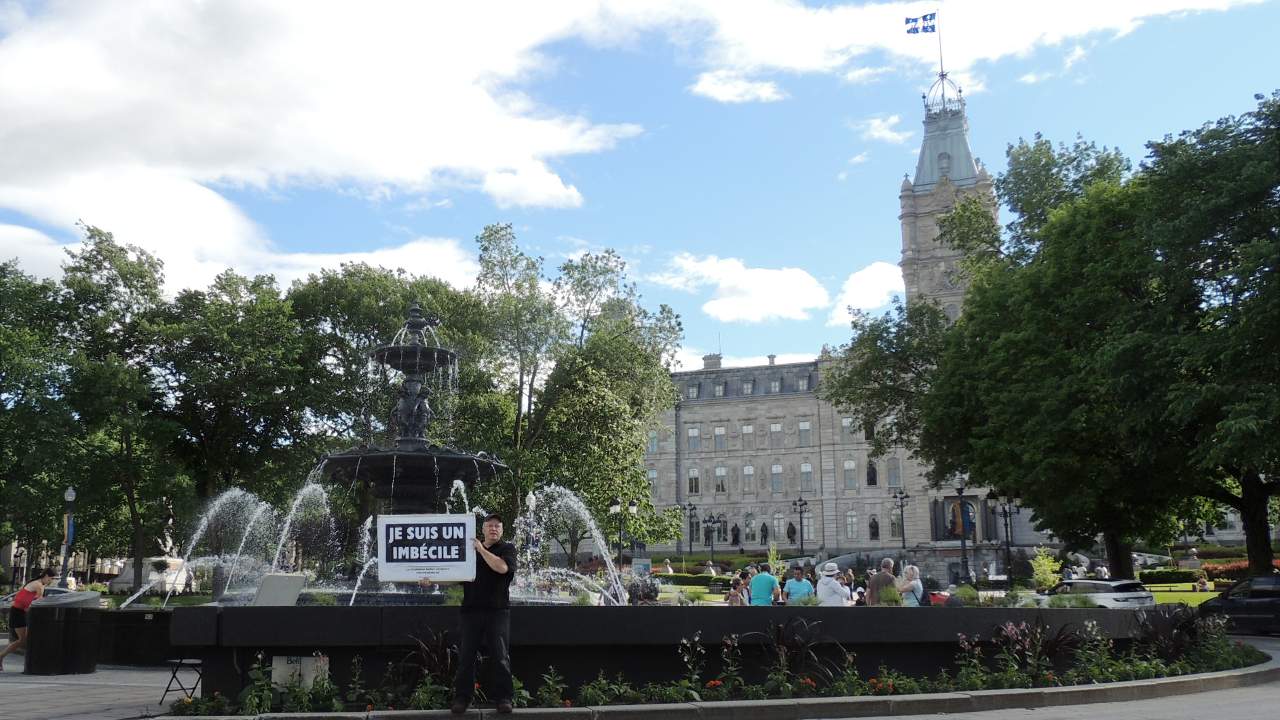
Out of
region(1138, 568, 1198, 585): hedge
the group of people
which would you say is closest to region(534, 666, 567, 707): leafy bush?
the group of people

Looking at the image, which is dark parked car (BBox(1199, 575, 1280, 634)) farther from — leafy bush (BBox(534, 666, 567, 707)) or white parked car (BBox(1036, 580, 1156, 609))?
leafy bush (BBox(534, 666, 567, 707))

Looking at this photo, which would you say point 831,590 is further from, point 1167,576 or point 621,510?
point 1167,576

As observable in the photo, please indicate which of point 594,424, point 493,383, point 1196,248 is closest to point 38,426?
point 493,383

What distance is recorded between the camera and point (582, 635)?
1087 cm

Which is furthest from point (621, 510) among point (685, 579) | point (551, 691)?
point (551, 691)

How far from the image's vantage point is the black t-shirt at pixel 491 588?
386 inches

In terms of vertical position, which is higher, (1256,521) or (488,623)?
(1256,521)

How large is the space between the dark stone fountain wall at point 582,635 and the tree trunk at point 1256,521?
2321 centimetres

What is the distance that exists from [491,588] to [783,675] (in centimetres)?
350

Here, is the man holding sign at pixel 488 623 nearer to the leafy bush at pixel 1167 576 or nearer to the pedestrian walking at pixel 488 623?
the pedestrian walking at pixel 488 623

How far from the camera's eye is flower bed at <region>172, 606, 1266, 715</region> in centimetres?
1023

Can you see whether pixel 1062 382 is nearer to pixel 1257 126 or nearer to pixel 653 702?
pixel 1257 126

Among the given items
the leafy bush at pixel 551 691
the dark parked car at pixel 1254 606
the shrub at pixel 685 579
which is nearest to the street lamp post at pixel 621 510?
the shrub at pixel 685 579

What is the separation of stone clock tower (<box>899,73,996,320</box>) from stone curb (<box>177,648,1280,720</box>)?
69.5 meters
